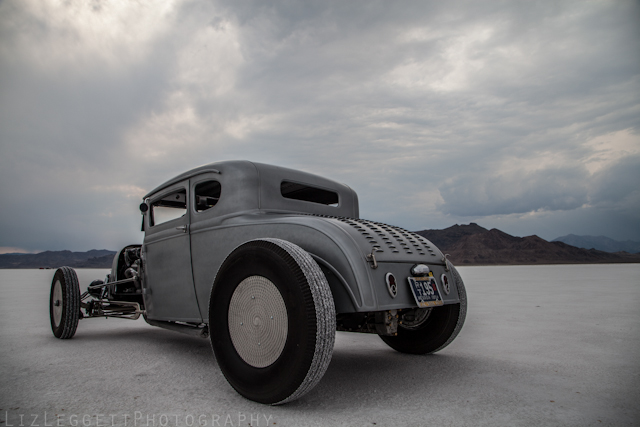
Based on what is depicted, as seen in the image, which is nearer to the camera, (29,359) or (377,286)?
(377,286)

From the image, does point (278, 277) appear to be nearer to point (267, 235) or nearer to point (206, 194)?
point (267, 235)

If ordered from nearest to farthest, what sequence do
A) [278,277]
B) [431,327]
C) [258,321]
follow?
[278,277]
[258,321]
[431,327]

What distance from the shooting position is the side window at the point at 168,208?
→ 179 inches

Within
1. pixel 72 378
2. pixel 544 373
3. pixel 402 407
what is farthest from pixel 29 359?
pixel 544 373

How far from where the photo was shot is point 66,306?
16.8 feet

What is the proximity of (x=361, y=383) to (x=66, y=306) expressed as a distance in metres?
4.04

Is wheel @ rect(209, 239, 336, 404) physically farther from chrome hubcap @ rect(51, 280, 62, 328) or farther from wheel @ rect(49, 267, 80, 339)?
chrome hubcap @ rect(51, 280, 62, 328)

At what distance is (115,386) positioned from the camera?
3086 millimetres

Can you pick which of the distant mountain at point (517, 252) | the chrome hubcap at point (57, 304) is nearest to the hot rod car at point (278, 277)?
the chrome hubcap at point (57, 304)

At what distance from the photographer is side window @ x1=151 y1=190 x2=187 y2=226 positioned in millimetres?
4551

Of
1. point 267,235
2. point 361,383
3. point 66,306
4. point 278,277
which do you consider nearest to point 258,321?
point 278,277

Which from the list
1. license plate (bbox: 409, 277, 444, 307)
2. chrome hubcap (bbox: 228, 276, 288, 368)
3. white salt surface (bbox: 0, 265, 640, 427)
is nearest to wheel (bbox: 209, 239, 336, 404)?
chrome hubcap (bbox: 228, 276, 288, 368)

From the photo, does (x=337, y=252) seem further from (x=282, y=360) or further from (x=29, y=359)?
(x=29, y=359)

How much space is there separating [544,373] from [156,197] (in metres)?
4.47
